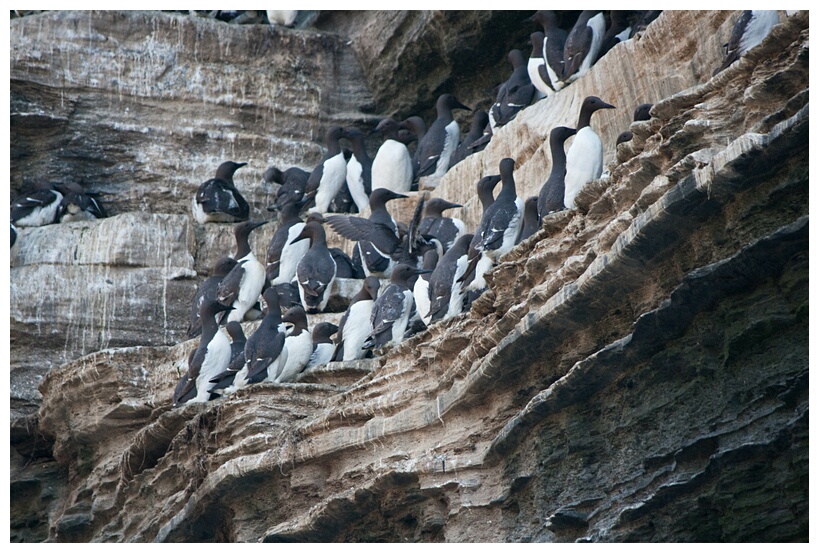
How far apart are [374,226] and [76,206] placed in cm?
451

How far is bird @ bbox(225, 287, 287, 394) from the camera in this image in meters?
11.8

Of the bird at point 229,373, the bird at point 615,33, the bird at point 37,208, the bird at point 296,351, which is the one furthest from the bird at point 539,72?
the bird at point 37,208

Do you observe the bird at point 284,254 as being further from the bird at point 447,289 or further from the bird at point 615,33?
the bird at point 615,33

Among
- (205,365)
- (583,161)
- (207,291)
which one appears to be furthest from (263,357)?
(583,161)

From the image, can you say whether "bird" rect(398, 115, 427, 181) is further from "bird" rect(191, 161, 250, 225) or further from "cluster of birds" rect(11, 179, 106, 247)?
"cluster of birds" rect(11, 179, 106, 247)

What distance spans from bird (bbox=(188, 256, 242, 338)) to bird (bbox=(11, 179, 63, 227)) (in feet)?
10.5

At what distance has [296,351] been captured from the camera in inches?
476

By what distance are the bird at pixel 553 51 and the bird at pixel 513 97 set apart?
21.7 inches

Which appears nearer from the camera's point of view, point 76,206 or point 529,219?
point 529,219

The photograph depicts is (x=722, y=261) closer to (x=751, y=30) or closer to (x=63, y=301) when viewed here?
(x=751, y=30)

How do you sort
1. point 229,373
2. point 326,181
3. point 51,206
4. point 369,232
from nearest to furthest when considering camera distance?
point 229,373 < point 369,232 < point 326,181 < point 51,206

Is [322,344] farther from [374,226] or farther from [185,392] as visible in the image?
[374,226]

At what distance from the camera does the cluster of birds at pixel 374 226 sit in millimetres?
11625

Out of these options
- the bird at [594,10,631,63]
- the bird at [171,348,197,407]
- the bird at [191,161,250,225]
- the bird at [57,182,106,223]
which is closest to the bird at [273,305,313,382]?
the bird at [171,348,197,407]
